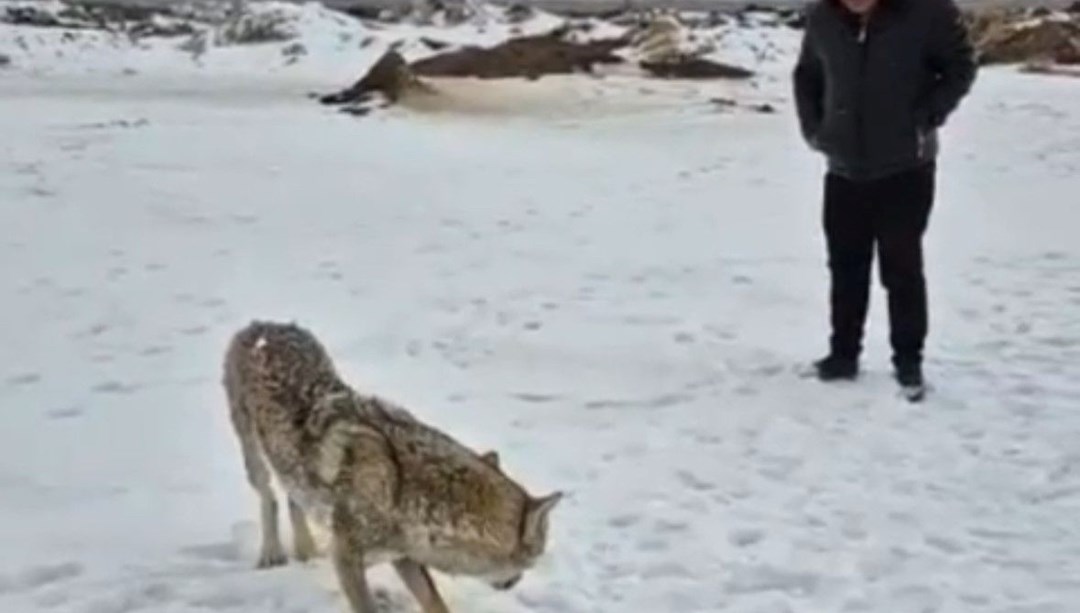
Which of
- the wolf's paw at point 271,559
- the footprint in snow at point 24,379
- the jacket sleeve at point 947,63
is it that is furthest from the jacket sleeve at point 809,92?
the footprint in snow at point 24,379

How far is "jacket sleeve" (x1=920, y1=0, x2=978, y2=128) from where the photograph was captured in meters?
6.63

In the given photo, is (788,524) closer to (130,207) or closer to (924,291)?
(924,291)

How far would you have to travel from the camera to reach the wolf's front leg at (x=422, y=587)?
170 inches

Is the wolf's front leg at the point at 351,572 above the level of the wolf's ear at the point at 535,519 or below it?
below

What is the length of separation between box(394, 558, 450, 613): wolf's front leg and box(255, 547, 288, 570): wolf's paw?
667 mm

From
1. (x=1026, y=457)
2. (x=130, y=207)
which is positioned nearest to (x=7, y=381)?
(x=1026, y=457)

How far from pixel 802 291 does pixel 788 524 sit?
12.9 feet

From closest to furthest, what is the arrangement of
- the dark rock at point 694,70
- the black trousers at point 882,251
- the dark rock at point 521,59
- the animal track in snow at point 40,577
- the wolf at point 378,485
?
the wolf at point 378,485, the animal track in snow at point 40,577, the black trousers at point 882,251, the dark rock at point 521,59, the dark rock at point 694,70

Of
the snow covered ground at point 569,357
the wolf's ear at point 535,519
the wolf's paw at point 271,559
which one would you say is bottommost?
the snow covered ground at point 569,357

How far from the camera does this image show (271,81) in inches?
828

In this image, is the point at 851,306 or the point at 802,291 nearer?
the point at 851,306

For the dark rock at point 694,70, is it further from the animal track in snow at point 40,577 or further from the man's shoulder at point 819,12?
the animal track in snow at point 40,577

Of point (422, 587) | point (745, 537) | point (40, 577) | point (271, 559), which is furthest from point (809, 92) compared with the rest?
point (40, 577)

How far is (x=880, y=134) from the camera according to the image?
674 centimetres
